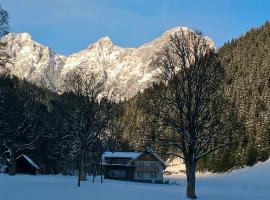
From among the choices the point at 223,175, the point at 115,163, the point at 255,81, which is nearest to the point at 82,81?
the point at 115,163

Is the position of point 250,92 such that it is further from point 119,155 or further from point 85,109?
point 85,109

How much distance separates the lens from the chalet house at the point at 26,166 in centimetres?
8981

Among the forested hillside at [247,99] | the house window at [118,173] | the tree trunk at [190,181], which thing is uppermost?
the forested hillside at [247,99]

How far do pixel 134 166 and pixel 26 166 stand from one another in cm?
3358

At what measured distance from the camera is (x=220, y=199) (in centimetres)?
3703

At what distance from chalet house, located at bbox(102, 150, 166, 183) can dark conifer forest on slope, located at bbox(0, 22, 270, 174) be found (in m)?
4.48

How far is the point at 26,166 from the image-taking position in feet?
298

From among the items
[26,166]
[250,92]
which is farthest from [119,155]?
[250,92]

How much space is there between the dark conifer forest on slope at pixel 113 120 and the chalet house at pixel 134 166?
448 centimetres

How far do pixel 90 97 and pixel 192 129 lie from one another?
101ft

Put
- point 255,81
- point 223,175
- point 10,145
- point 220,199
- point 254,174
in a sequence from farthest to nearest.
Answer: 1. point 255,81
2. point 223,175
3. point 254,174
4. point 10,145
5. point 220,199

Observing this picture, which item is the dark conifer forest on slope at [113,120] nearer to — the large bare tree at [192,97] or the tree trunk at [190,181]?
the large bare tree at [192,97]

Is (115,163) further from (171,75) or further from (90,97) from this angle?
(171,75)

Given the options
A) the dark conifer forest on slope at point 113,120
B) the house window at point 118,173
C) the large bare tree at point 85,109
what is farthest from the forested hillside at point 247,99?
the large bare tree at point 85,109
